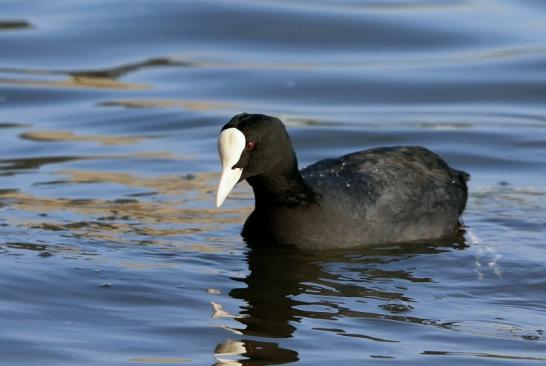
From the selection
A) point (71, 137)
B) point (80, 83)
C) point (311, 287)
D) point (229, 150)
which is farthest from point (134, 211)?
point (80, 83)

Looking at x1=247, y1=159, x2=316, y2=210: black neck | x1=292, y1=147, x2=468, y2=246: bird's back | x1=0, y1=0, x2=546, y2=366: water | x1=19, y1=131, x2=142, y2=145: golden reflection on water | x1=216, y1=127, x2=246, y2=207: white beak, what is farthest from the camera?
x1=19, y1=131, x2=142, y2=145: golden reflection on water

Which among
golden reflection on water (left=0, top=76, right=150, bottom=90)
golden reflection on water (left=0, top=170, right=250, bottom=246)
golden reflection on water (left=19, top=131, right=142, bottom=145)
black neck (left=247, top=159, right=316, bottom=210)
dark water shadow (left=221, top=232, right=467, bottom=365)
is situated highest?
golden reflection on water (left=0, top=76, right=150, bottom=90)

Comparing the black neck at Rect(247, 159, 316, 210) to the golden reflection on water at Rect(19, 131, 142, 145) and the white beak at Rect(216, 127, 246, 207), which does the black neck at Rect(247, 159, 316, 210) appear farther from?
the golden reflection on water at Rect(19, 131, 142, 145)

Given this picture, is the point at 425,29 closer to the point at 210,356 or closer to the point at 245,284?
the point at 245,284

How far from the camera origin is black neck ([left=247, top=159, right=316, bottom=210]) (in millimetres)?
7434

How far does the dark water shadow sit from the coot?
0.30 ft

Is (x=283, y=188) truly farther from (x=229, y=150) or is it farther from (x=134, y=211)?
(x=134, y=211)

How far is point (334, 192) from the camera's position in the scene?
766 centimetres

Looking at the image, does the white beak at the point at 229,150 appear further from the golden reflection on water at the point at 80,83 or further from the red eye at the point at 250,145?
the golden reflection on water at the point at 80,83

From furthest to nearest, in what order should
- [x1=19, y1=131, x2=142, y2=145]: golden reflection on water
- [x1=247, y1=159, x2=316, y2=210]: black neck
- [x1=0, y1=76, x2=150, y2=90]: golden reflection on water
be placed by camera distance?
[x1=0, y1=76, x2=150, y2=90]: golden reflection on water, [x1=19, y1=131, x2=142, y2=145]: golden reflection on water, [x1=247, y1=159, x2=316, y2=210]: black neck

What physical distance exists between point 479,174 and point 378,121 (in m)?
1.61

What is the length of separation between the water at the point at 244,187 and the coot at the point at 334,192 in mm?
140

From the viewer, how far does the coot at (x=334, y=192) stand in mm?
7188

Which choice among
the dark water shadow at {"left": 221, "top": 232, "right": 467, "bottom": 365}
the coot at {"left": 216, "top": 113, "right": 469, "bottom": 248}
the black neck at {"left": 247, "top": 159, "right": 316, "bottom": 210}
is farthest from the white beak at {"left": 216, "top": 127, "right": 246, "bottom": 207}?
the dark water shadow at {"left": 221, "top": 232, "right": 467, "bottom": 365}
